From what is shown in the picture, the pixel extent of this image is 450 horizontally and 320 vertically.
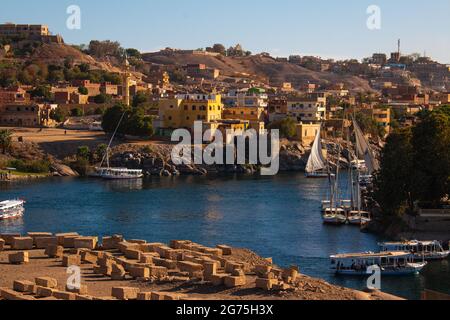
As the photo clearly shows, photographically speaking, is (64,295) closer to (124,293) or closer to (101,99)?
(124,293)

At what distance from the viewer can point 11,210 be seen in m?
22.5

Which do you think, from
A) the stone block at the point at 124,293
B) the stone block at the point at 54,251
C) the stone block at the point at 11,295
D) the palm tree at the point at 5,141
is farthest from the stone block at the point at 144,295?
the palm tree at the point at 5,141

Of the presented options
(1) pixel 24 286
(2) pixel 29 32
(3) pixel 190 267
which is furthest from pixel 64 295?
(2) pixel 29 32

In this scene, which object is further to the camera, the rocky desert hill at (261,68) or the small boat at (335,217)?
the rocky desert hill at (261,68)

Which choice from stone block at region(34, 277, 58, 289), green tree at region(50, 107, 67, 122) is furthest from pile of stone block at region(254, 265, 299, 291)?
green tree at region(50, 107, 67, 122)

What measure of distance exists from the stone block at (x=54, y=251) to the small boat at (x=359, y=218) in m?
9.27

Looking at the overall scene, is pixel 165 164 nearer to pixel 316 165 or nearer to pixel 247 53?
pixel 316 165

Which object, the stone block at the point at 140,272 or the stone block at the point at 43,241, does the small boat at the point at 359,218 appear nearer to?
the stone block at the point at 43,241

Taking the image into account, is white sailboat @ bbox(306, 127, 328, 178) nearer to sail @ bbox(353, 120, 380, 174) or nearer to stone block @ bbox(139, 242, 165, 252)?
sail @ bbox(353, 120, 380, 174)

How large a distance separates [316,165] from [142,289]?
21.6 meters

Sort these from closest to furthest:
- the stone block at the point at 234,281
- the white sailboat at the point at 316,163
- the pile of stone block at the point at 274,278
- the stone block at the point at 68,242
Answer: the pile of stone block at the point at 274,278 → the stone block at the point at 234,281 → the stone block at the point at 68,242 → the white sailboat at the point at 316,163

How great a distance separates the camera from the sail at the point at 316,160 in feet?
103
